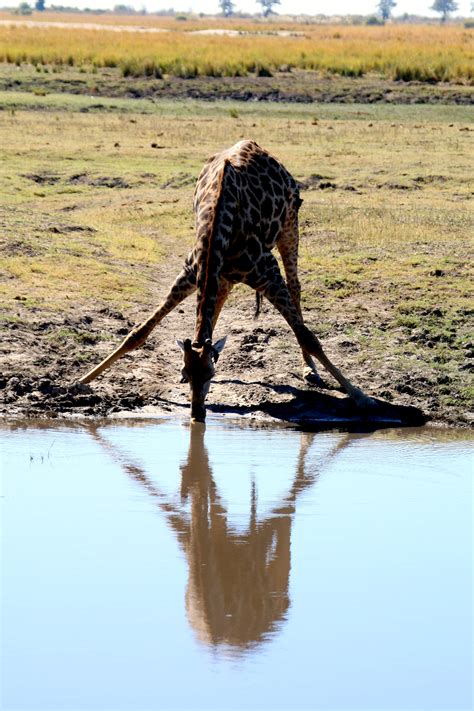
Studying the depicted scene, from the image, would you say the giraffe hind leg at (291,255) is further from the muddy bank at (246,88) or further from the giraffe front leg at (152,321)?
the muddy bank at (246,88)

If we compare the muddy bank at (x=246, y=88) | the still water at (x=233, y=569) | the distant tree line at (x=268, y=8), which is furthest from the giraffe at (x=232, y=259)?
the distant tree line at (x=268, y=8)

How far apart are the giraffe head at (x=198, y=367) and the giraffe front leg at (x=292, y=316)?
965 mm

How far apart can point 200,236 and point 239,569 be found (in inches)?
134

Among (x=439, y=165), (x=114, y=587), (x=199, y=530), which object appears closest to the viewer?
(x=114, y=587)

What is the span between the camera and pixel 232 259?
9.25 m

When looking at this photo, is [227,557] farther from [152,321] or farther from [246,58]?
[246,58]

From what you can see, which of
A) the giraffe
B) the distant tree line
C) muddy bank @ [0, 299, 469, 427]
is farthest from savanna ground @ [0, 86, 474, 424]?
the distant tree line

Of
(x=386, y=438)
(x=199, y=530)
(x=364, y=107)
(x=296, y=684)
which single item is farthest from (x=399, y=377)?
(x=364, y=107)

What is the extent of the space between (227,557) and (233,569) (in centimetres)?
18

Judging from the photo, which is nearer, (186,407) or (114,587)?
(114,587)

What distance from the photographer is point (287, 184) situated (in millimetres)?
10344

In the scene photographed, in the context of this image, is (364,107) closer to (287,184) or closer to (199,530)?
(287,184)

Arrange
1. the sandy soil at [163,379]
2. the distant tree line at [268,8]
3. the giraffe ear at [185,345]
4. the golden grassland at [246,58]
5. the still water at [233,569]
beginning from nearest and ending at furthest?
the still water at [233,569], the giraffe ear at [185,345], the sandy soil at [163,379], the golden grassland at [246,58], the distant tree line at [268,8]

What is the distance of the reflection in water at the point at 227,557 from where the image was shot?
5406mm
